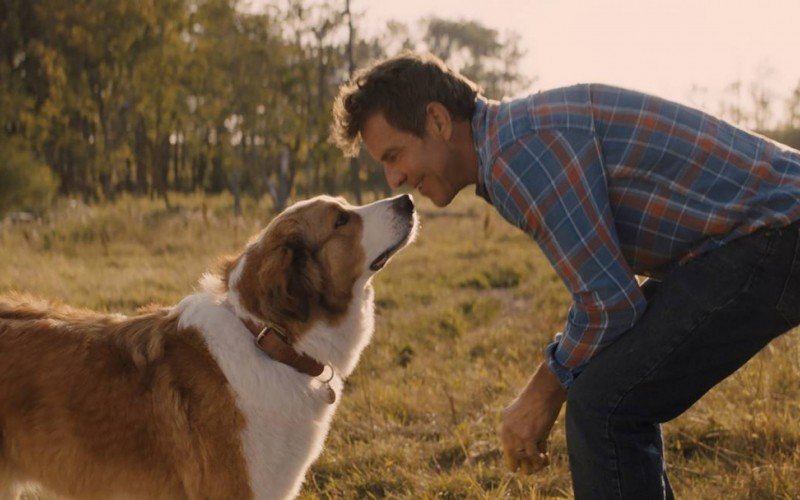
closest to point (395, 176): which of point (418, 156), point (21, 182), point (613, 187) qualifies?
point (418, 156)

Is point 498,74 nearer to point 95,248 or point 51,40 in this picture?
point 51,40

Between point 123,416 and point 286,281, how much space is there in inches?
32.6

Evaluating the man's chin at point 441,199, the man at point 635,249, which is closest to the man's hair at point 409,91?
the man at point 635,249

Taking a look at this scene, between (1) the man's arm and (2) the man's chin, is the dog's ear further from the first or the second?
(1) the man's arm

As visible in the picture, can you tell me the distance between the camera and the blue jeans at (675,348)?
2553mm

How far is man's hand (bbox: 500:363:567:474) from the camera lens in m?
2.74

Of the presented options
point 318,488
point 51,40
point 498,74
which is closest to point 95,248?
point 318,488

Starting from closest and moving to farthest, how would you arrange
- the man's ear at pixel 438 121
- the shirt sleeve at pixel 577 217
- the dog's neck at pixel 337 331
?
1. the shirt sleeve at pixel 577 217
2. the man's ear at pixel 438 121
3. the dog's neck at pixel 337 331

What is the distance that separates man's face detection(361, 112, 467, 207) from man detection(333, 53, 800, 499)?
6.7 inches

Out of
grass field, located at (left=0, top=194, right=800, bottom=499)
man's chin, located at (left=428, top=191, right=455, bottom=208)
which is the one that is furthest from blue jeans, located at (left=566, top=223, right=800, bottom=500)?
grass field, located at (left=0, top=194, right=800, bottom=499)

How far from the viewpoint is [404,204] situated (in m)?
3.81

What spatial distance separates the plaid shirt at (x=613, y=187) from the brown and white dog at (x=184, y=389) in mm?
Result: 1139

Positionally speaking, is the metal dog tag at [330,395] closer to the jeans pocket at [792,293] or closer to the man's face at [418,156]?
the man's face at [418,156]

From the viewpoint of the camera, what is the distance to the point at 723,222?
8.50ft
